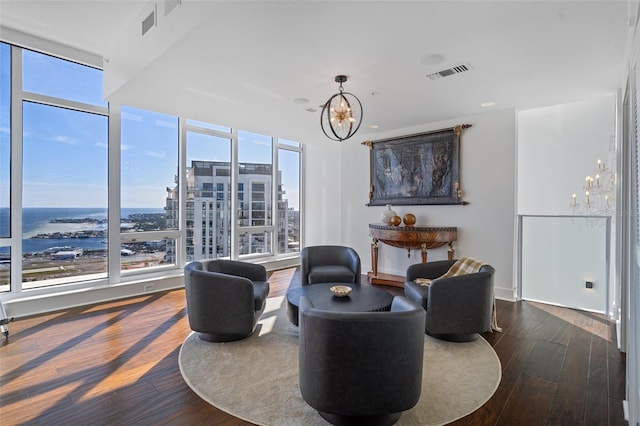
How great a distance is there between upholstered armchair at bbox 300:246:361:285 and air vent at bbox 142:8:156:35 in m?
3.17

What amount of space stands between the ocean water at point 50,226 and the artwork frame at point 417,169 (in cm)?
449

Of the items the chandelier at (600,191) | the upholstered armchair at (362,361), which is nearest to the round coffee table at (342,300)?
the upholstered armchair at (362,361)

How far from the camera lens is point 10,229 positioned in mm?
4051

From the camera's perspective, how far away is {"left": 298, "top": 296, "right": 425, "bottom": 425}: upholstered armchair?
187 centimetres

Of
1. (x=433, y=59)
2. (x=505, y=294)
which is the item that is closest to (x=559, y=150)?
(x=505, y=294)

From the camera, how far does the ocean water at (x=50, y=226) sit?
4.16 metres

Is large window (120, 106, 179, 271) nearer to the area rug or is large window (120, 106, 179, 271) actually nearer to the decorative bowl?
the area rug

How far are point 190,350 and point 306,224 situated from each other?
5055 mm

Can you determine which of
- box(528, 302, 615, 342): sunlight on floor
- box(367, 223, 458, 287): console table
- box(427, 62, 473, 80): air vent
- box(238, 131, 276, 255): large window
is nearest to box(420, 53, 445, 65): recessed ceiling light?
box(427, 62, 473, 80): air vent

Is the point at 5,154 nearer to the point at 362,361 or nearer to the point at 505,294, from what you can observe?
the point at 362,361

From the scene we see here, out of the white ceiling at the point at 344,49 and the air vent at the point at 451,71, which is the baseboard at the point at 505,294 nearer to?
the white ceiling at the point at 344,49

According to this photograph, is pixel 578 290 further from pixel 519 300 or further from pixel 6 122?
pixel 6 122

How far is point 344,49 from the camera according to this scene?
9.95ft

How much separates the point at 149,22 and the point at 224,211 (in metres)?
3.76
